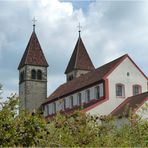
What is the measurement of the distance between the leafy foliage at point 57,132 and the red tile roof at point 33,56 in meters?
58.3

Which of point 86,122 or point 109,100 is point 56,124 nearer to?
point 86,122

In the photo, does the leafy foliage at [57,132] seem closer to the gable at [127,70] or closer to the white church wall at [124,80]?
the white church wall at [124,80]

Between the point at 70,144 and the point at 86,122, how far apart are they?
1.83 m

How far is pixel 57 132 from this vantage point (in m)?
10.1

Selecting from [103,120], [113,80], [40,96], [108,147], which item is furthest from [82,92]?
[108,147]

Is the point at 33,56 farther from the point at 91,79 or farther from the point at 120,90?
the point at 120,90

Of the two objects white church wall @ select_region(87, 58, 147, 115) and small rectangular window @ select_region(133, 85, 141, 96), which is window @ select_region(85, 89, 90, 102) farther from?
small rectangular window @ select_region(133, 85, 141, 96)

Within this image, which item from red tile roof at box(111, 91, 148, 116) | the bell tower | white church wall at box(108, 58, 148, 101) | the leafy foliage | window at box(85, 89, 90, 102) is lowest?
the leafy foliage

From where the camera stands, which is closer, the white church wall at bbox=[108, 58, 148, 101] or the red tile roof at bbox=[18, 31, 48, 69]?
the white church wall at bbox=[108, 58, 148, 101]

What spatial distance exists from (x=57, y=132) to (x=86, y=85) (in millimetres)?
38053

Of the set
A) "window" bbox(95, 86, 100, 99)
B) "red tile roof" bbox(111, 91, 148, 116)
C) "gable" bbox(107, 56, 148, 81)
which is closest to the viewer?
"red tile roof" bbox(111, 91, 148, 116)

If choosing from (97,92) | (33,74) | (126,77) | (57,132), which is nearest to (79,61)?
(33,74)

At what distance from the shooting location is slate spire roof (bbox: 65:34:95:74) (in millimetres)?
70125

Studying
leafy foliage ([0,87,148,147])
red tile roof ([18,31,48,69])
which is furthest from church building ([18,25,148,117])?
leafy foliage ([0,87,148,147])
